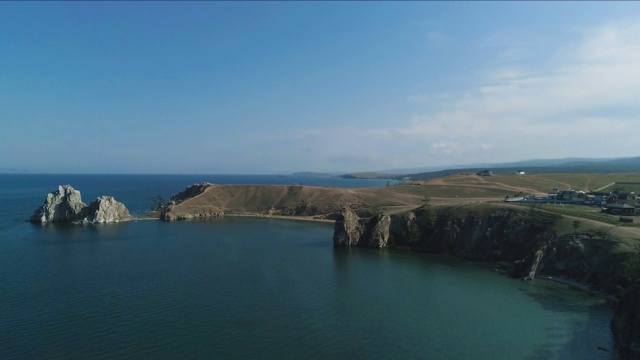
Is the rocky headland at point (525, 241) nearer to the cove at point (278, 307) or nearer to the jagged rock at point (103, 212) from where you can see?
the cove at point (278, 307)

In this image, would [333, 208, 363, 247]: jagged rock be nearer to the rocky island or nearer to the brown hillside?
Answer: the rocky island

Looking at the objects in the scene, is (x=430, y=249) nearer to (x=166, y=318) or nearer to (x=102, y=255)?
(x=166, y=318)

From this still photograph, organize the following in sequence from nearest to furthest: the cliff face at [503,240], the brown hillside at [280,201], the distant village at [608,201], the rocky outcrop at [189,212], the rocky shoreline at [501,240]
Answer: the rocky shoreline at [501,240], the cliff face at [503,240], the distant village at [608,201], the rocky outcrop at [189,212], the brown hillside at [280,201]

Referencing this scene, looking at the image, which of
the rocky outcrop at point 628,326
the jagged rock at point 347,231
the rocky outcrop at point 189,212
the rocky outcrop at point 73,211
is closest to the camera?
the rocky outcrop at point 628,326

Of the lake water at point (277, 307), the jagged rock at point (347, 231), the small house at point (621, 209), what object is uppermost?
the small house at point (621, 209)

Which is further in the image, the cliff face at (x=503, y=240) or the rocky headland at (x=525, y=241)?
the cliff face at (x=503, y=240)

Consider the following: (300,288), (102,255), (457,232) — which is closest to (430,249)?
(457,232)

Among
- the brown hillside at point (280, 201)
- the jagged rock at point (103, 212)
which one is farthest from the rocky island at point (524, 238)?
the jagged rock at point (103, 212)
